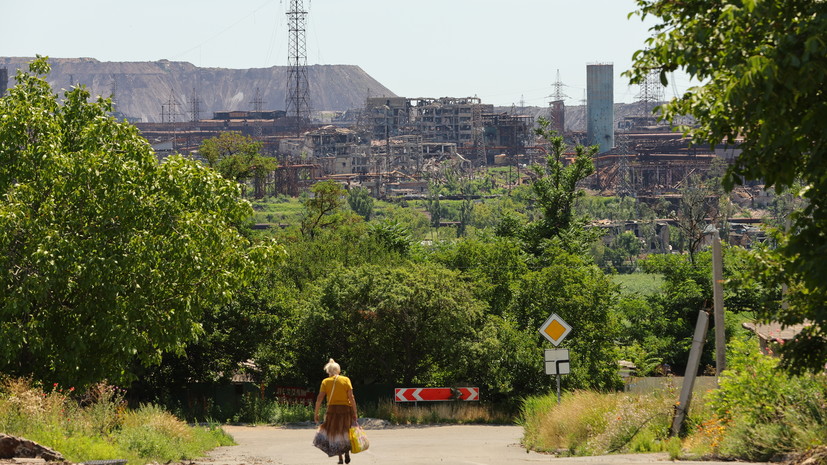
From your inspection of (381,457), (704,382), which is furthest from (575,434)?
(704,382)

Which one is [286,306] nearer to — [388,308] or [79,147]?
[388,308]

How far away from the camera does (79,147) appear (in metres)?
26.9

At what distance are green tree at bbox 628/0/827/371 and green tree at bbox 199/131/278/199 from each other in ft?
152

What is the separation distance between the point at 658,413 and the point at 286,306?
73.9 ft

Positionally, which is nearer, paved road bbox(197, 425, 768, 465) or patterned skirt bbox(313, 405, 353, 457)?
patterned skirt bbox(313, 405, 353, 457)

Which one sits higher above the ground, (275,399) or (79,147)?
(79,147)

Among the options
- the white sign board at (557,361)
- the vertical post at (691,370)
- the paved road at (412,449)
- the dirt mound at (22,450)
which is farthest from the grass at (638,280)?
the dirt mound at (22,450)

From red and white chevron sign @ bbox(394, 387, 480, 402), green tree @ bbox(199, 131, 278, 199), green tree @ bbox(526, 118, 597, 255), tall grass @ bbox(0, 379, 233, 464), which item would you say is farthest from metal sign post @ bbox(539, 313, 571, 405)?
green tree @ bbox(526, 118, 597, 255)

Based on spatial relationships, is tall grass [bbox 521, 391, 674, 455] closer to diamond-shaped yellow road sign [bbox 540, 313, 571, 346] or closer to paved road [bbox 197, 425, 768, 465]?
paved road [bbox 197, 425, 768, 465]

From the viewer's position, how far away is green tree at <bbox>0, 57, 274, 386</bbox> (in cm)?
2278

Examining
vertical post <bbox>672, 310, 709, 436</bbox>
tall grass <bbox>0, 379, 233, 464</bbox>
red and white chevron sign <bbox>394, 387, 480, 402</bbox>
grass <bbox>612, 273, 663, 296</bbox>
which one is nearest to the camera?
tall grass <bbox>0, 379, 233, 464</bbox>

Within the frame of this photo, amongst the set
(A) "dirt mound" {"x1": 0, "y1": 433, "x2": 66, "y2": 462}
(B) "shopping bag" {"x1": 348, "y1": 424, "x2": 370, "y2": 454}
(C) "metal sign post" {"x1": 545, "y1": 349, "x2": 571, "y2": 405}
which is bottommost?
(C) "metal sign post" {"x1": 545, "y1": 349, "x2": 571, "y2": 405}

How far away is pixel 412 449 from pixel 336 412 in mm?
7102

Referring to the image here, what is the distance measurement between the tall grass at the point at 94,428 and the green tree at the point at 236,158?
37480mm
